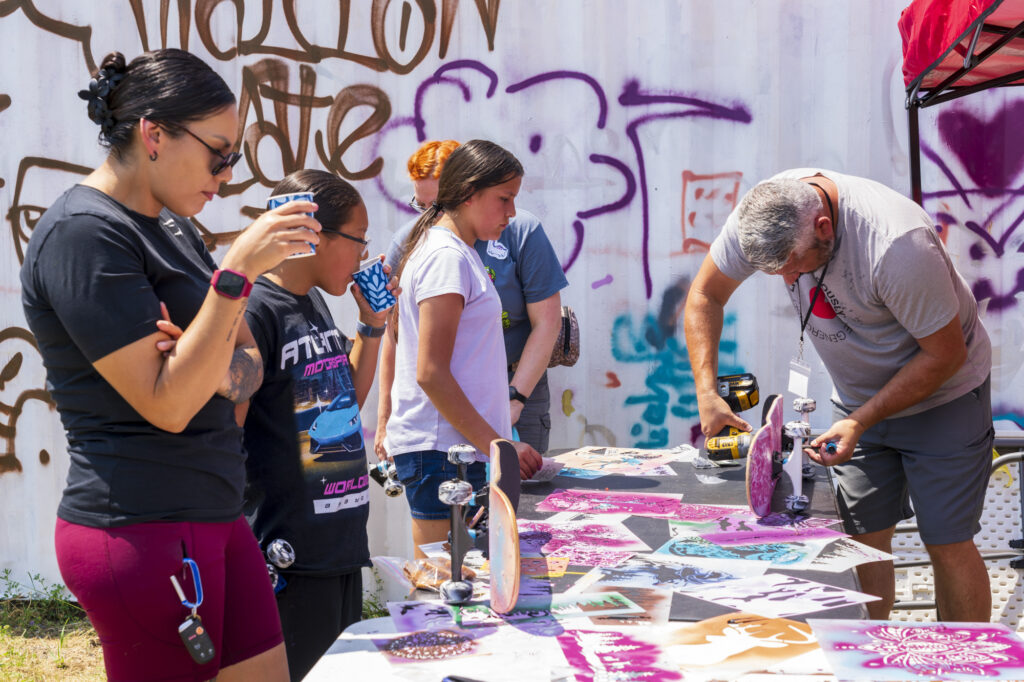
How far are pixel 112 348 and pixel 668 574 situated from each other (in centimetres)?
108

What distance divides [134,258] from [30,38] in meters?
3.21

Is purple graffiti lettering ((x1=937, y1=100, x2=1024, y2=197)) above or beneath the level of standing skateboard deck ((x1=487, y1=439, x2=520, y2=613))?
above

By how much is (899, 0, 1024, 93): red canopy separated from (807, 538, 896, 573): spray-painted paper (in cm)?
145

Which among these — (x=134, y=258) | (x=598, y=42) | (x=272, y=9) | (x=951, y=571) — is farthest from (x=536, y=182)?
(x=134, y=258)

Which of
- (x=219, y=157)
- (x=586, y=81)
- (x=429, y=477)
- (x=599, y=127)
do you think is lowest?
(x=429, y=477)

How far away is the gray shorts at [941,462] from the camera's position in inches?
110

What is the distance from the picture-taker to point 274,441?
201cm

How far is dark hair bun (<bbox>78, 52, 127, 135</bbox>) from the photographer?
158cm

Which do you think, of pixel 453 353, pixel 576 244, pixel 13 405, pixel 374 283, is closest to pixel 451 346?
pixel 453 353

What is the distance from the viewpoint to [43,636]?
4086 millimetres

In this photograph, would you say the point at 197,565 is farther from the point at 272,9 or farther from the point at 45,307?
the point at 272,9

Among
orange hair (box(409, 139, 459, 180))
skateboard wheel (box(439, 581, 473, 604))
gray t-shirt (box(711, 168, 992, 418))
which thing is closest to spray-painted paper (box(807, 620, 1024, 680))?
skateboard wheel (box(439, 581, 473, 604))

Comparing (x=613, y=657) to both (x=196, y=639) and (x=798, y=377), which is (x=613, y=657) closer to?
(x=196, y=639)

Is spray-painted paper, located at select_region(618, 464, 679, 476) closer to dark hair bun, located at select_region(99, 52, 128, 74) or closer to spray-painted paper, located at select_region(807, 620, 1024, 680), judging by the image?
spray-painted paper, located at select_region(807, 620, 1024, 680)
